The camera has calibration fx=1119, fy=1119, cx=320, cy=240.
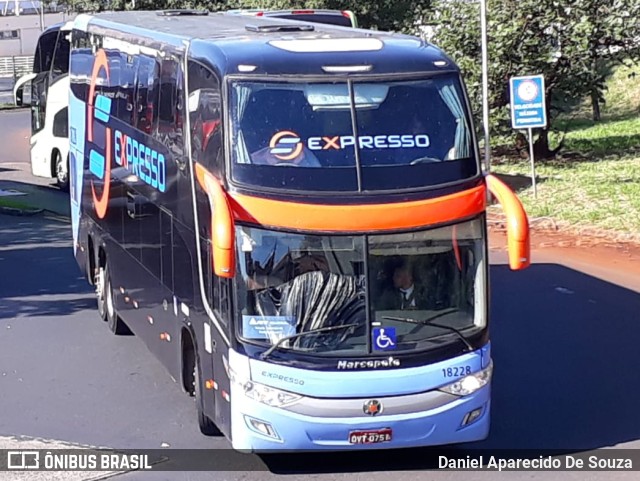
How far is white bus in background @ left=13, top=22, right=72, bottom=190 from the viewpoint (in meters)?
25.6

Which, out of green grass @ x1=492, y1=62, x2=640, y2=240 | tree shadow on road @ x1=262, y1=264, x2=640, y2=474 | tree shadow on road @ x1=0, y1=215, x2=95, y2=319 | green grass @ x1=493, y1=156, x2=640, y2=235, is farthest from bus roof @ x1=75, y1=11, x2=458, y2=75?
green grass @ x1=493, y1=156, x2=640, y2=235

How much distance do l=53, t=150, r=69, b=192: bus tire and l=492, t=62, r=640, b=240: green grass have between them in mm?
10174

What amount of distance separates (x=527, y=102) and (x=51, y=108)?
1153 cm

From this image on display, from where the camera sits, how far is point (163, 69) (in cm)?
1055

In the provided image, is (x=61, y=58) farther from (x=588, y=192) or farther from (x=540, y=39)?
(x=588, y=192)

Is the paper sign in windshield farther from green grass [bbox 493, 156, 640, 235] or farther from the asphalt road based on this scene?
Result: green grass [bbox 493, 156, 640, 235]

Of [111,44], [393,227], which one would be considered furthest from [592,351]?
[111,44]

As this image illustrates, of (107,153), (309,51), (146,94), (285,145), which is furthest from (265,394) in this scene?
(107,153)

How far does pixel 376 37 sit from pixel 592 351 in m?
4.73

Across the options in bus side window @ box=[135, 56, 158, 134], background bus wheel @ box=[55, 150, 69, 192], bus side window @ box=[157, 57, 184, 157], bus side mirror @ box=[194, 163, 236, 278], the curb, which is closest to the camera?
bus side mirror @ box=[194, 163, 236, 278]

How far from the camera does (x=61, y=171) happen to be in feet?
87.8

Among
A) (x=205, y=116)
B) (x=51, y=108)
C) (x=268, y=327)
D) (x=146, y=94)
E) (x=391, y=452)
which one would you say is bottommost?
(x=391, y=452)

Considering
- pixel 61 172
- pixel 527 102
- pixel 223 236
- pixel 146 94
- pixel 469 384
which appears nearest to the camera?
pixel 223 236

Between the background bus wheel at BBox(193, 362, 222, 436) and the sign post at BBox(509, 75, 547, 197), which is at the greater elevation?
the sign post at BBox(509, 75, 547, 197)
